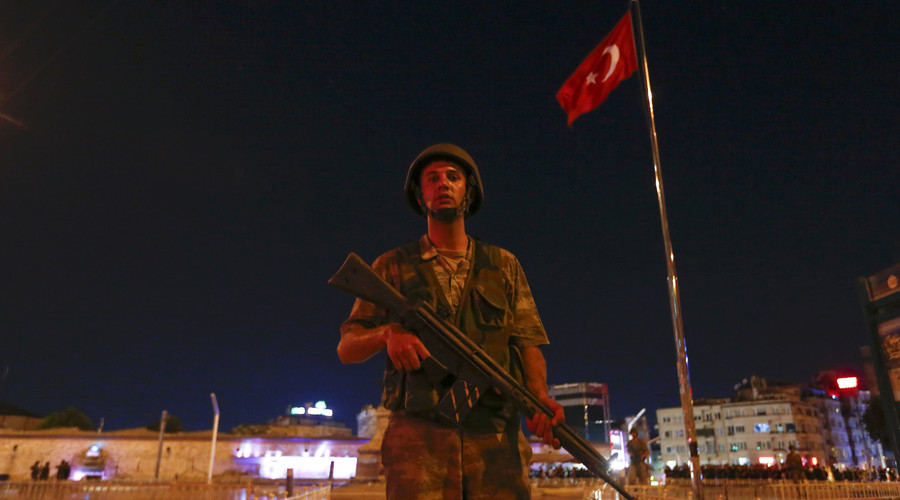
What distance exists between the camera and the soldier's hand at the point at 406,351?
2.90 m

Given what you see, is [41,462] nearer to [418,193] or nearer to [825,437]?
[418,193]

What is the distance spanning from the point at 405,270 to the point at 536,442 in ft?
211

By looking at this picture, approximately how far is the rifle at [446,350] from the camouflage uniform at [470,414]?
0.32ft

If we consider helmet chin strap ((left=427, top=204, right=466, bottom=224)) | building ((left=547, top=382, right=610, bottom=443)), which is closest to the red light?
helmet chin strap ((left=427, top=204, right=466, bottom=224))

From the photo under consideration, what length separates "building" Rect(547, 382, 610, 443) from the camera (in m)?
128

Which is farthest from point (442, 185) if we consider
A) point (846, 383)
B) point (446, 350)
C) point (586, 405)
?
point (586, 405)

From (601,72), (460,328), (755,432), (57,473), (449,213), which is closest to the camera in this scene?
(460,328)

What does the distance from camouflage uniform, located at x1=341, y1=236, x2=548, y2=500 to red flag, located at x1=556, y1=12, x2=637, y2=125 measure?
42.5 feet

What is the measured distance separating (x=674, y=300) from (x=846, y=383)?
17.0 meters

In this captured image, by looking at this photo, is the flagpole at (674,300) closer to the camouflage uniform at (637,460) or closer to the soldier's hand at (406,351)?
the camouflage uniform at (637,460)

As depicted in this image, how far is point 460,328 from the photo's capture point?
10.9ft

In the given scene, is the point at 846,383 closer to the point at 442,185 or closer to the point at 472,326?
the point at 472,326

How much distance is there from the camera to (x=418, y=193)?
3877mm

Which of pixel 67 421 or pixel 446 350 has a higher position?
pixel 67 421
